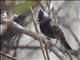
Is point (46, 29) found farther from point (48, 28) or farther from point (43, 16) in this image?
point (43, 16)

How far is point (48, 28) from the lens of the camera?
1.33 m

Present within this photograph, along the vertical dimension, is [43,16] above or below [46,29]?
above

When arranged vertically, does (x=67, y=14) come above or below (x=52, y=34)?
below

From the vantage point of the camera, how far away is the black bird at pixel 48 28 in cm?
113

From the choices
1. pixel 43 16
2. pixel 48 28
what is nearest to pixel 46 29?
pixel 48 28

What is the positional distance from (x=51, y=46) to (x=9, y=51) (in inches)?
19.2

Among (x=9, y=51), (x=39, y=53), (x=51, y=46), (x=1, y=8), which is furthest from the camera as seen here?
(x=39, y=53)

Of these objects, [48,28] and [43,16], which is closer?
[43,16]


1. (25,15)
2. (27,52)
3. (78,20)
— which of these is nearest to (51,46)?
(25,15)

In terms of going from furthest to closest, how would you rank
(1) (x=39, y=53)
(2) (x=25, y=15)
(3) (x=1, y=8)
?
(1) (x=39, y=53) < (2) (x=25, y=15) < (3) (x=1, y=8)

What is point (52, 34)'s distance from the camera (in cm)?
129

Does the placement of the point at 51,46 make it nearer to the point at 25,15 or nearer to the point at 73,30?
the point at 25,15

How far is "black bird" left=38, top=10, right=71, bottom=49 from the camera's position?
1.13 meters

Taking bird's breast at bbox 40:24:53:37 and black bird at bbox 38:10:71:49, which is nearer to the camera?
black bird at bbox 38:10:71:49
